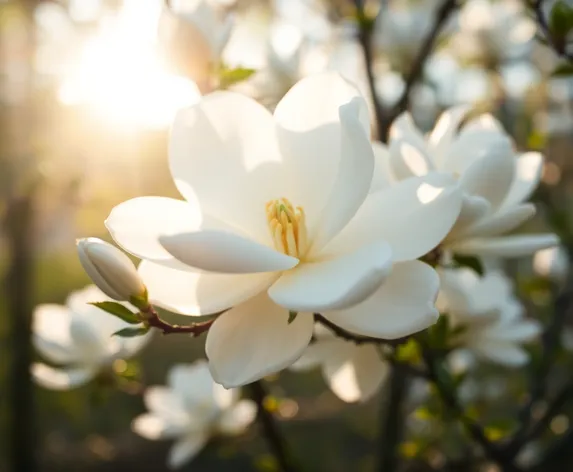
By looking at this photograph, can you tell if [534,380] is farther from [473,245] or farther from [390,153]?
[390,153]

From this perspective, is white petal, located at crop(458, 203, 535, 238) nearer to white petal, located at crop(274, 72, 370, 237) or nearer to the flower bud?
white petal, located at crop(274, 72, 370, 237)

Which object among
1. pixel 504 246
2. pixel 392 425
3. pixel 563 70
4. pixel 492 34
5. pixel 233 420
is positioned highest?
pixel 563 70

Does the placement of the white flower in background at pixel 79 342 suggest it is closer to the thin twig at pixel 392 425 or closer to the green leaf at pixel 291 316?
the green leaf at pixel 291 316

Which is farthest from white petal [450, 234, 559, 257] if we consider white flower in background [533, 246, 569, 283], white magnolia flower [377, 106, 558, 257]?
white flower in background [533, 246, 569, 283]

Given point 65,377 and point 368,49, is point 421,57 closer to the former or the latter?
point 368,49

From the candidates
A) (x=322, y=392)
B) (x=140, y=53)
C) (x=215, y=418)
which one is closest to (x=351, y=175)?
(x=140, y=53)

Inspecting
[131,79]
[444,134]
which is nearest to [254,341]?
[444,134]
